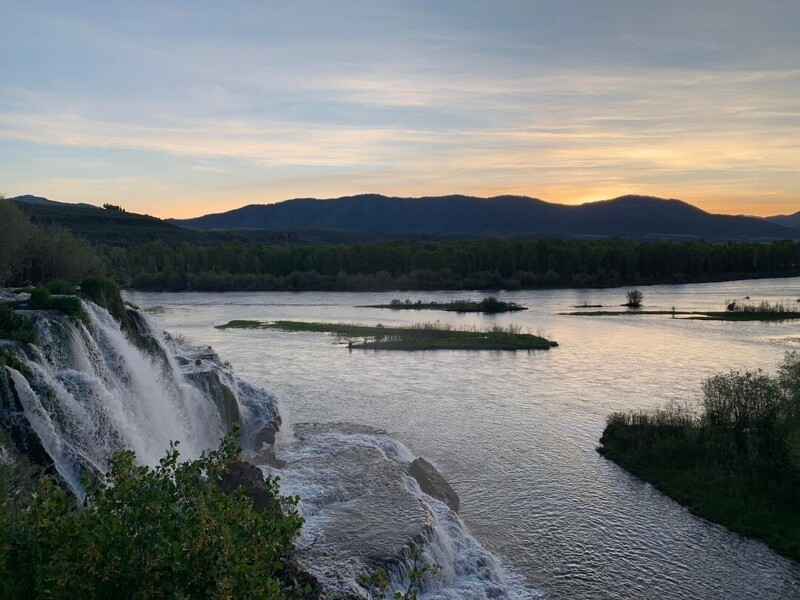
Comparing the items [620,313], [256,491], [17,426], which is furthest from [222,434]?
[620,313]

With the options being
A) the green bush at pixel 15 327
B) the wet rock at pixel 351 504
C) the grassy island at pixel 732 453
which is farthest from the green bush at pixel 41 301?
the grassy island at pixel 732 453

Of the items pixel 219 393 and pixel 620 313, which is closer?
pixel 219 393

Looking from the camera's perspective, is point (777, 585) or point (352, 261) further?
point (352, 261)

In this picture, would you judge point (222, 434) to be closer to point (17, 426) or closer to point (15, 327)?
point (15, 327)

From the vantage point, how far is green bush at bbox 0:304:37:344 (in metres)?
18.6

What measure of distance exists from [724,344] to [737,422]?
27316 millimetres

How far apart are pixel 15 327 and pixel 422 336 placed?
38605mm

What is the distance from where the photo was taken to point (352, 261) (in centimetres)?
12519

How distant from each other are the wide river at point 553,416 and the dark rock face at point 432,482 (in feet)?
1.52

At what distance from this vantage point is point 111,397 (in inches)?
739

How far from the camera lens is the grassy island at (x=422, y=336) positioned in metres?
51.6

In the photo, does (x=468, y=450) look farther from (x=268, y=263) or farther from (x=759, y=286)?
(x=268, y=263)

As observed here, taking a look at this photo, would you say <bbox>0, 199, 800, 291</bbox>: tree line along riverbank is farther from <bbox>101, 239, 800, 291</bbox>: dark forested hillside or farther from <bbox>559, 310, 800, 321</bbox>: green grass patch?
<bbox>559, 310, 800, 321</bbox>: green grass patch

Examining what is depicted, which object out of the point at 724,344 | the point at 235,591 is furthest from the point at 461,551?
the point at 724,344
